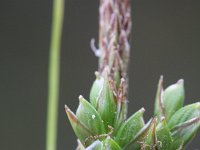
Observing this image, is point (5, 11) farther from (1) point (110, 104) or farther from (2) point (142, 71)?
(1) point (110, 104)

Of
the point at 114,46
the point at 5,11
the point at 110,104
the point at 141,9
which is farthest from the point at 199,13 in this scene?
the point at 110,104

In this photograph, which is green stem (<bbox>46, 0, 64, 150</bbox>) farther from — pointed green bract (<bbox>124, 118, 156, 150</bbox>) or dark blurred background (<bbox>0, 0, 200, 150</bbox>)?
dark blurred background (<bbox>0, 0, 200, 150</bbox>)

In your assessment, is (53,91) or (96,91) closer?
(96,91)

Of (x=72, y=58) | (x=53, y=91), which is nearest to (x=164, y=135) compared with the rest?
(x=53, y=91)

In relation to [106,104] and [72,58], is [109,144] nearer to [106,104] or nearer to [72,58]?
[106,104]

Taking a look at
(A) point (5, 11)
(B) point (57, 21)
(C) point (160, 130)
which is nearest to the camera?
(C) point (160, 130)

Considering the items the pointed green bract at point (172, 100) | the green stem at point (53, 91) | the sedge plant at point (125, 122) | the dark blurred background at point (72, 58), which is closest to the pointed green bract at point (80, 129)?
the sedge plant at point (125, 122)
